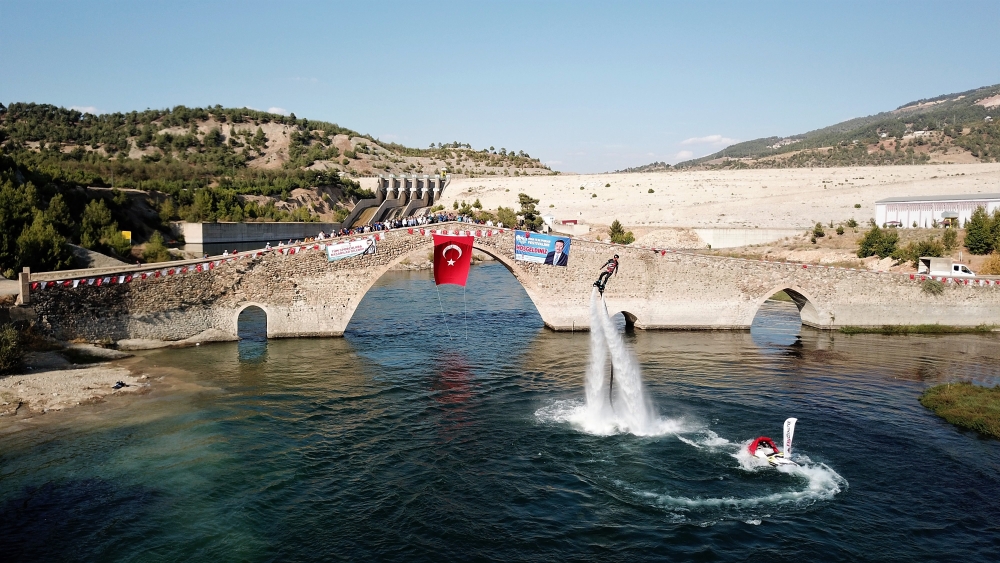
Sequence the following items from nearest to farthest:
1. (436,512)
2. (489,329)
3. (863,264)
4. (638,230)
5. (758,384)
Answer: (436,512), (758,384), (489,329), (863,264), (638,230)

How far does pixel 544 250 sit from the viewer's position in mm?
41938

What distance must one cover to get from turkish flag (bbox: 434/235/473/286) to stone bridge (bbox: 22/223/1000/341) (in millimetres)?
718

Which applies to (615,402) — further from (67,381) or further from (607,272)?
(67,381)

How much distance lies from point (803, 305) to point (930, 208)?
32.0m

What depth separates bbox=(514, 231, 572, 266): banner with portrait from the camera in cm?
4194

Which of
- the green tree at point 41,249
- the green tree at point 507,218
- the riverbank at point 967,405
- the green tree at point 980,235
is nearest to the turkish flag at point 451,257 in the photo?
the green tree at point 41,249

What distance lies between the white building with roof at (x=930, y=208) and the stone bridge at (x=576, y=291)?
25.3 m

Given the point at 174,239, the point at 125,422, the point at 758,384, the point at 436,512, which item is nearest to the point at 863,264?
the point at 758,384

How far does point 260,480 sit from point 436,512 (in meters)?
5.99

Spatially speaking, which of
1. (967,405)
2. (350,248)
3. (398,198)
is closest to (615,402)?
(967,405)

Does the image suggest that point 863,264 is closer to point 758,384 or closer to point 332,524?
point 758,384

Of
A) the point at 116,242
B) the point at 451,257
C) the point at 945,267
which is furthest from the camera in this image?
the point at 116,242

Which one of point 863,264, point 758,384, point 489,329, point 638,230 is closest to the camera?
point 758,384

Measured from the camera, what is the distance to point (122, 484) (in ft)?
65.8
